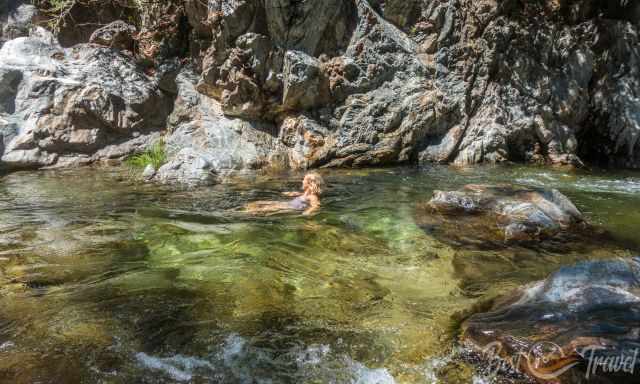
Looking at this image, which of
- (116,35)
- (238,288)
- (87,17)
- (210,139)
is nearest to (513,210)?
(238,288)

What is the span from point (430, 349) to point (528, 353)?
570mm

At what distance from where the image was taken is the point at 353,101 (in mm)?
11258

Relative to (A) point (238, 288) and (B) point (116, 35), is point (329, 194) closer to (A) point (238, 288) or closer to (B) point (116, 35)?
(A) point (238, 288)

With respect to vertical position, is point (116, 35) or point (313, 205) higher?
point (116, 35)

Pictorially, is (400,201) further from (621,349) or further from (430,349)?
(621,349)

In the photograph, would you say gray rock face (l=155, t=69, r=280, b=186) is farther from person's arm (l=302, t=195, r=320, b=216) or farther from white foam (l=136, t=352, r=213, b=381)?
white foam (l=136, t=352, r=213, b=381)

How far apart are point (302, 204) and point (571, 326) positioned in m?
4.49

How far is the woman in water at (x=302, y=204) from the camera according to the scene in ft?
20.1

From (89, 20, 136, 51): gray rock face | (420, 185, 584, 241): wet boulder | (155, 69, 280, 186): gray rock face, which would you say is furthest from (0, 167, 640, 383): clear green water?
(89, 20, 136, 51): gray rock face

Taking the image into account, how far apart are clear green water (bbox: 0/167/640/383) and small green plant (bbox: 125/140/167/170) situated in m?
3.16

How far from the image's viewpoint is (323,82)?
11.1 m

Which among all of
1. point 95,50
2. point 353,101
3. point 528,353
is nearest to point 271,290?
point 528,353

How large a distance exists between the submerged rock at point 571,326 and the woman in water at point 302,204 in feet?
12.1

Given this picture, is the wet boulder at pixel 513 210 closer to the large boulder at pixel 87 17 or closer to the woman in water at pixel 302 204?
the woman in water at pixel 302 204
